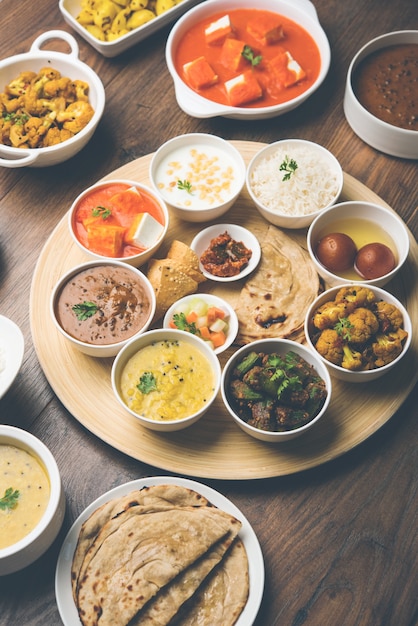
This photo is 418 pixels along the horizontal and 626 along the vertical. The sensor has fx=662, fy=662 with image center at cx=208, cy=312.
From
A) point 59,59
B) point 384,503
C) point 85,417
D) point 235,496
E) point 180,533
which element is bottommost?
point 384,503

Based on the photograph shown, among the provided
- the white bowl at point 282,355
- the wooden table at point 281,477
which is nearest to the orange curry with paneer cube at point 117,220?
the wooden table at point 281,477

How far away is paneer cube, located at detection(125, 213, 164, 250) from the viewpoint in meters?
3.26

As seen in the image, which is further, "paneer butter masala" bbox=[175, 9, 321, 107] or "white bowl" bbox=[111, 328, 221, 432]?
"paneer butter masala" bbox=[175, 9, 321, 107]

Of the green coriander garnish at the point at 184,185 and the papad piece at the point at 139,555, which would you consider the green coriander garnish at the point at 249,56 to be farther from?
the papad piece at the point at 139,555

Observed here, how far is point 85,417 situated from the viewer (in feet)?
10.00

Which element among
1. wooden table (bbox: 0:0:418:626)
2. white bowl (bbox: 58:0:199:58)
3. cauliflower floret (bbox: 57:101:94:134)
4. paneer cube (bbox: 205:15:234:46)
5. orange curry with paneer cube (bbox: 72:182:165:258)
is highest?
white bowl (bbox: 58:0:199:58)

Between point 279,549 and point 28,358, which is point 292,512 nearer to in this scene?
point 279,549

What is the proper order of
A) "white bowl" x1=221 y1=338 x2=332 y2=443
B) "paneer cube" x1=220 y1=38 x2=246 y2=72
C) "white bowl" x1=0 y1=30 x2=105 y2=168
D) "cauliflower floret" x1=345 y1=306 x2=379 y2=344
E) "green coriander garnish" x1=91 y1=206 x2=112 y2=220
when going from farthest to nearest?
"paneer cube" x1=220 y1=38 x2=246 y2=72, "white bowl" x1=0 y1=30 x2=105 y2=168, "green coriander garnish" x1=91 y1=206 x2=112 y2=220, "cauliflower floret" x1=345 y1=306 x2=379 y2=344, "white bowl" x1=221 y1=338 x2=332 y2=443

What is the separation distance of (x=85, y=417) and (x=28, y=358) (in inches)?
18.6

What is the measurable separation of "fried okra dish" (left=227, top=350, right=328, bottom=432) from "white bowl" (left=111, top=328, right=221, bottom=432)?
112mm

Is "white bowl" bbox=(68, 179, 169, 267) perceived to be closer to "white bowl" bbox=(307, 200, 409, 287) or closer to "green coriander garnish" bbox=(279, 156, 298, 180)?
"green coriander garnish" bbox=(279, 156, 298, 180)

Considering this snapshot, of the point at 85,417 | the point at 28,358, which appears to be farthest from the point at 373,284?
the point at 28,358

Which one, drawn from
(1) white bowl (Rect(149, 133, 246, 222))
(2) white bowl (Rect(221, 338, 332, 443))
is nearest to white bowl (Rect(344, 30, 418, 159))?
(1) white bowl (Rect(149, 133, 246, 222))

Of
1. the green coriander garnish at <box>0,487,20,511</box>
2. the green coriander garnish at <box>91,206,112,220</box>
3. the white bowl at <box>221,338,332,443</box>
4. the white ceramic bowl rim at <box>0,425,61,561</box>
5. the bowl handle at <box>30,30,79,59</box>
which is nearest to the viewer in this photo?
the white ceramic bowl rim at <box>0,425,61,561</box>
